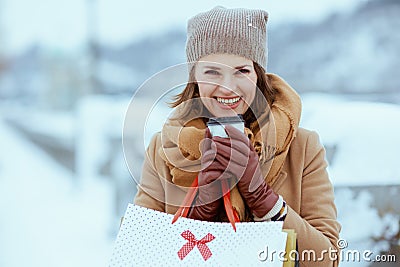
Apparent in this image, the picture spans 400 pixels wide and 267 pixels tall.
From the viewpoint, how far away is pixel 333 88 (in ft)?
6.30

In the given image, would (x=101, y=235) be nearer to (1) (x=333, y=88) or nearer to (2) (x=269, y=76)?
(1) (x=333, y=88)

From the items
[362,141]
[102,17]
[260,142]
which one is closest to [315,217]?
[260,142]

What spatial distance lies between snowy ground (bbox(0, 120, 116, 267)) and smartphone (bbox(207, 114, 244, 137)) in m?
1.34

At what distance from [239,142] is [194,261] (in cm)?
22

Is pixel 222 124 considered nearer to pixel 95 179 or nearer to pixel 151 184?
pixel 151 184

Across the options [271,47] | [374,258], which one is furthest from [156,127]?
[271,47]

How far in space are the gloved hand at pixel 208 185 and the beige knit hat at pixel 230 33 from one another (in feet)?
0.51

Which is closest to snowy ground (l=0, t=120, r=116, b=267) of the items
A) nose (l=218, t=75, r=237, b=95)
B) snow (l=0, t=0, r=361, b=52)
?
snow (l=0, t=0, r=361, b=52)

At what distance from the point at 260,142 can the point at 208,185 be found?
0.12 metres

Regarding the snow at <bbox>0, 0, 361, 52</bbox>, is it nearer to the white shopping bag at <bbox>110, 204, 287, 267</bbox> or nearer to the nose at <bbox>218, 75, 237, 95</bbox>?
the nose at <bbox>218, 75, 237, 95</bbox>

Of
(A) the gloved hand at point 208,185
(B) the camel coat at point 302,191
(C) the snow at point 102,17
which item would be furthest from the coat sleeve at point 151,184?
(C) the snow at point 102,17

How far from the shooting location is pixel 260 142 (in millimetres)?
994

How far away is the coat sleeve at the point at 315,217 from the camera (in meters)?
0.99

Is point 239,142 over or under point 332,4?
under
